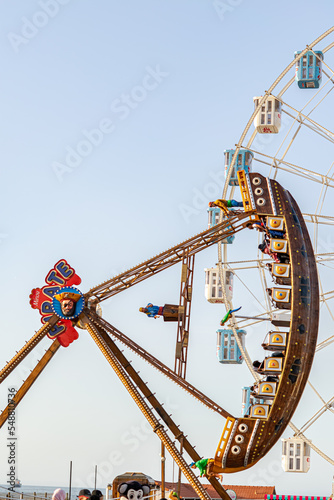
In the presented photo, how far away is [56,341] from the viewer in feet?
108

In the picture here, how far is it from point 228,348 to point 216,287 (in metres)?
2.29

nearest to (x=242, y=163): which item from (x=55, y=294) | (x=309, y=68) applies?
(x=309, y=68)

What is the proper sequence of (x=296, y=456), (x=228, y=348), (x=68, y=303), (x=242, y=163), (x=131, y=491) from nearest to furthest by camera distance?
(x=131, y=491) → (x=68, y=303) → (x=296, y=456) → (x=228, y=348) → (x=242, y=163)

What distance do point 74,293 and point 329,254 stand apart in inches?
396

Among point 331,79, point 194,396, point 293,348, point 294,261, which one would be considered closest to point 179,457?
point 194,396

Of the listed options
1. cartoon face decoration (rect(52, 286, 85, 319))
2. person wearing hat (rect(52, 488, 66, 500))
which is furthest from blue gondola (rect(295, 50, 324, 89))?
person wearing hat (rect(52, 488, 66, 500))

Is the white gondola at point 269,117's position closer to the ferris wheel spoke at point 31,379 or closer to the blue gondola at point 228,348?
the blue gondola at point 228,348

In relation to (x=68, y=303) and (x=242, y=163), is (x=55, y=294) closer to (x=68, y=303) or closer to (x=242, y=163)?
(x=68, y=303)

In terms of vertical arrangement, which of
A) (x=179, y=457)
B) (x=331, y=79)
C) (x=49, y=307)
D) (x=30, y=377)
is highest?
(x=331, y=79)

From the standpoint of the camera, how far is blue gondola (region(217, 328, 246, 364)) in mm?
38594

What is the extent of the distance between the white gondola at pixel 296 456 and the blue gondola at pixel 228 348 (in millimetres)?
3537

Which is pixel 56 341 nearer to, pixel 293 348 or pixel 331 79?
pixel 293 348

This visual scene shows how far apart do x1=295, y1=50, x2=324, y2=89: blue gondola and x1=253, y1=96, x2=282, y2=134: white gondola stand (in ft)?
4.02

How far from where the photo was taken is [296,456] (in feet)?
121
